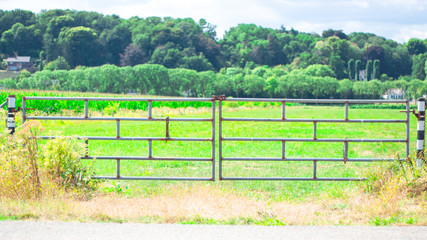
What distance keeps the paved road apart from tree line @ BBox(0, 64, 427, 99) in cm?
9858

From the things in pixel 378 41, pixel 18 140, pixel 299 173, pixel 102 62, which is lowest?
pixel 299 173

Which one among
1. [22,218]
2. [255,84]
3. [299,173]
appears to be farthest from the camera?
[255,84]

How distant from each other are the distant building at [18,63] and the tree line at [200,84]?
121 feet

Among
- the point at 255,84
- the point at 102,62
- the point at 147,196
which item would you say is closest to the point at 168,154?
the point at 147,196

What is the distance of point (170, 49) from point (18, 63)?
47552 millimetres

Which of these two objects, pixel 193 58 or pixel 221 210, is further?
pixel 193 58

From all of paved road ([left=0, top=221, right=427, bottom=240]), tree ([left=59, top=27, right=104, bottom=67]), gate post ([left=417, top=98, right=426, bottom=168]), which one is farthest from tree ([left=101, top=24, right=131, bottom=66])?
paved road ([left=0, top=221, right=427, bottom=240])

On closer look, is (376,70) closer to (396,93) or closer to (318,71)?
(318,71)

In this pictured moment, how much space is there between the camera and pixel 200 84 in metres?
106

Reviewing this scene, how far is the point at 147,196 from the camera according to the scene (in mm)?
7305

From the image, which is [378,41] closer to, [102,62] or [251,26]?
[251,26]

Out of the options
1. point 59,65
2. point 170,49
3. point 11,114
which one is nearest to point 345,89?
point 170,49

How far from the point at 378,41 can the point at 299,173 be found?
550 ft

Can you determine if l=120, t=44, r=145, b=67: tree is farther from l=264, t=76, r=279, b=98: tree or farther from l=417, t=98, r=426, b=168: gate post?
l=417, t=98, r=426, b=168: gate post
